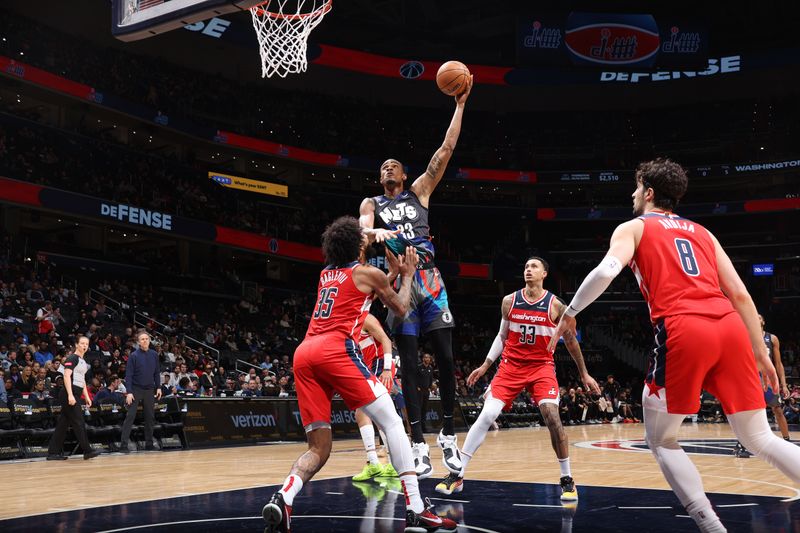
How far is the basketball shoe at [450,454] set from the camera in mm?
6637

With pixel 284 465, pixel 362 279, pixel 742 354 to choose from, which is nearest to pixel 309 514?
pixel 362 279

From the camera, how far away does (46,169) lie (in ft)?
84.0

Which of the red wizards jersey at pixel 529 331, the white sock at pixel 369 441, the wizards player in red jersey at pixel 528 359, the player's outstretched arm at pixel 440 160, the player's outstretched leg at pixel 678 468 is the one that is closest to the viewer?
the player's outstretched leg at pixel 678 468

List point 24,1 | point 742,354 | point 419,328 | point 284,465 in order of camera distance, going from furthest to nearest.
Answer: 1. point 24,1
2. point 284,465
3. point 419,328
4. point 742,354

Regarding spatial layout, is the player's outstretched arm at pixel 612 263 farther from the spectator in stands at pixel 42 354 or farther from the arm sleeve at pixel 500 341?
the spectator in stands at pixel 42 354

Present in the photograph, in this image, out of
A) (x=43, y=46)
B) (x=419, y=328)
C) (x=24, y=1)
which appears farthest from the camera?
(x=24, y=1)

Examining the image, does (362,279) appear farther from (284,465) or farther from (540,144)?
(540,144)

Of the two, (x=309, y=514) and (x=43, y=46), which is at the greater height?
(x=43, y=46)

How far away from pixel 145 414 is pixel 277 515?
384 inches

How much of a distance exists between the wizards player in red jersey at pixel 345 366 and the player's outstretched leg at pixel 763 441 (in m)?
1.91

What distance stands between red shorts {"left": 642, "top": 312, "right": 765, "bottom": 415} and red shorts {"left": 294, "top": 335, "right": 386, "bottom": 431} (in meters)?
1.97

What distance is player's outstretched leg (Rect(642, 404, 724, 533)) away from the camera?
3.92m

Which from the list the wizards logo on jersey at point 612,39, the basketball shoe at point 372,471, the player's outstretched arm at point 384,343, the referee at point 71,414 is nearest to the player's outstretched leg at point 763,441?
the player's outstretched arm at point 384,343

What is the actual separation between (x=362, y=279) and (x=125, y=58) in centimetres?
2992
